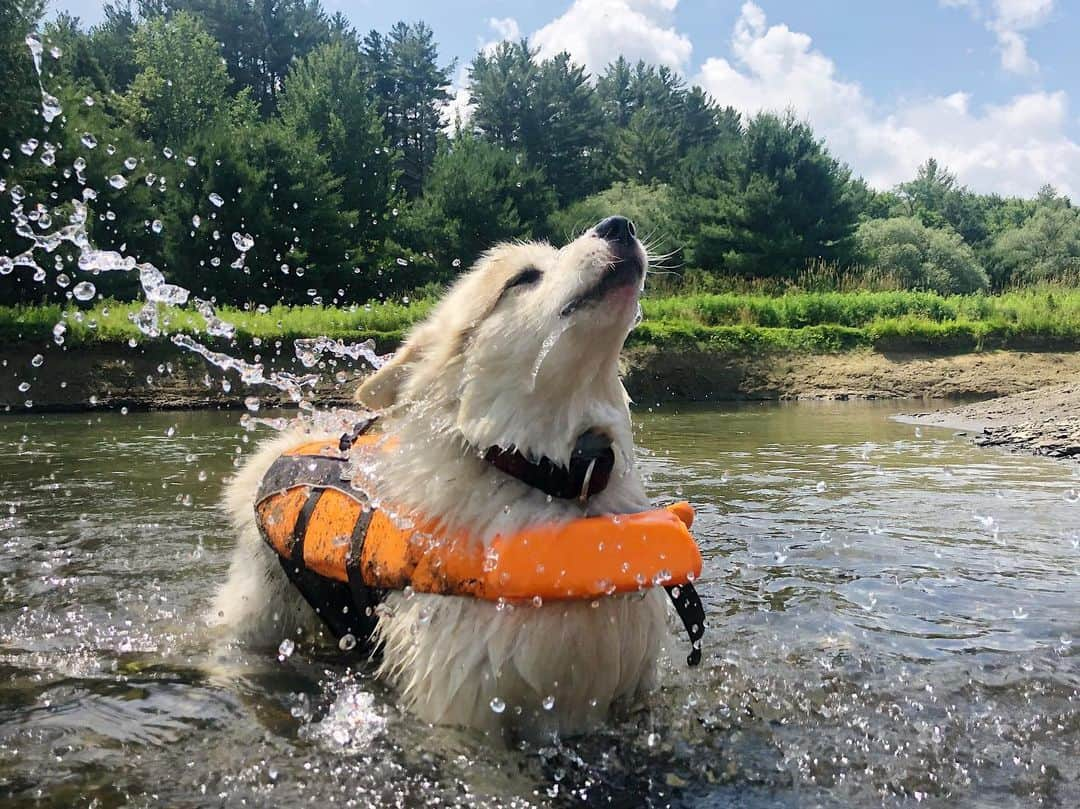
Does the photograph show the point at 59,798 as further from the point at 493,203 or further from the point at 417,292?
the point at 493,203

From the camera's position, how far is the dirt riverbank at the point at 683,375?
56.9 feet

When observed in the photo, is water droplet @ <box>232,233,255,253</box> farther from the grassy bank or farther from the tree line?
the grassy bank

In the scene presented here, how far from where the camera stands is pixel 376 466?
3.47 m

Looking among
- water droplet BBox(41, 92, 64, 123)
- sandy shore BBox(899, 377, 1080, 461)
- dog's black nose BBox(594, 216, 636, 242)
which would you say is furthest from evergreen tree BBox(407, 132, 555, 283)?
dog's black nose BBox(594, 216, 636, 242)

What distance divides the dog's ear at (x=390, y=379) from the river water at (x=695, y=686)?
1.13m

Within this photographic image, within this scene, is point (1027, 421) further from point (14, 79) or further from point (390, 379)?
point (14, 79)

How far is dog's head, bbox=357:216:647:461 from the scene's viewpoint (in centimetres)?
296

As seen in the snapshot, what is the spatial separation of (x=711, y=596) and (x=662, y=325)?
17.1 m

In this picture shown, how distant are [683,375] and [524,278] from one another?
18136 mm

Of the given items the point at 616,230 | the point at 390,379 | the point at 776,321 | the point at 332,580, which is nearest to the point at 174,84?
the point at 776,321

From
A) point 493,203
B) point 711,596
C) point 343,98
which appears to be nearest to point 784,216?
point 493,203

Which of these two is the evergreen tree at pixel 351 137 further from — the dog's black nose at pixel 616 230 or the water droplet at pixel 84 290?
the dog's black nose at pixel 616 230

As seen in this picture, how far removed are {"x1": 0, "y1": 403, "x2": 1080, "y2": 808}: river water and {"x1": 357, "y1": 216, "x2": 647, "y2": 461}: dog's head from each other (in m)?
1.03

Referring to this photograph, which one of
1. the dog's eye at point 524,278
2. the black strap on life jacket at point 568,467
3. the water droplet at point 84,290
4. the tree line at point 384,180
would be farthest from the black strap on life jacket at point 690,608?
the tree line at point 384,180
